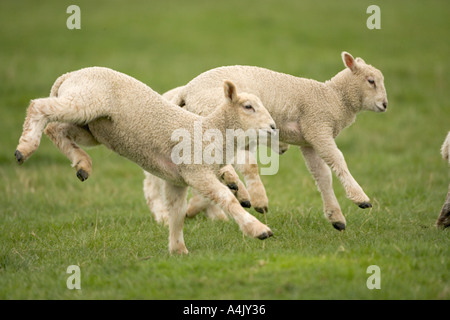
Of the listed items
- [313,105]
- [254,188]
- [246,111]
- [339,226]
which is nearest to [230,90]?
[246,111]

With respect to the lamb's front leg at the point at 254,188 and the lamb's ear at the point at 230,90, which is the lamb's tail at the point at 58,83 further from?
the lamb's front leg at the point at 254,188

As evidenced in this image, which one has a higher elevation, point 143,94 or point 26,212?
point 143,94

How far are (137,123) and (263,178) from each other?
21.0 ft

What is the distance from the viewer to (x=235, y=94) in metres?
7.14

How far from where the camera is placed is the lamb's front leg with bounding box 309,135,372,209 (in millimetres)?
7836

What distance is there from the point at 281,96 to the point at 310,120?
45 cm

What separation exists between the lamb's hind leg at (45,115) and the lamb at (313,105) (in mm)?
1464

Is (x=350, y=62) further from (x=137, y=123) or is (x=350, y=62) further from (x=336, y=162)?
(x=137, y=123)

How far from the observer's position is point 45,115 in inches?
274

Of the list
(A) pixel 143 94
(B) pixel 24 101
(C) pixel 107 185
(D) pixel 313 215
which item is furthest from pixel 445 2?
(A) pixel 143 94

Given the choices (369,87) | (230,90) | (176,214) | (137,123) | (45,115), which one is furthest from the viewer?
(369,87)

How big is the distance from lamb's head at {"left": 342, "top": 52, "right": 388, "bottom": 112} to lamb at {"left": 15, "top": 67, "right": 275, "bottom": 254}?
1.85m

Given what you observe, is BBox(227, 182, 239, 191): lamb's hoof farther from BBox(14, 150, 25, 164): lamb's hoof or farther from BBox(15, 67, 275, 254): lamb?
BBox(14, 150, 25, 164): lamb's hoof

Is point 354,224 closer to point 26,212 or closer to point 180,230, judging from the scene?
point 180,230
